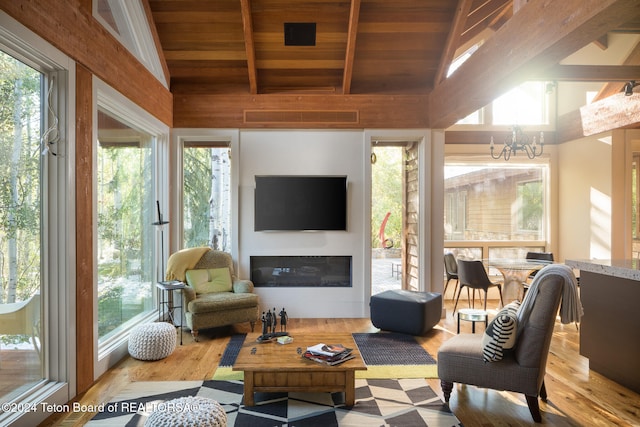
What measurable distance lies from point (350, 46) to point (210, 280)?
10.2 feet

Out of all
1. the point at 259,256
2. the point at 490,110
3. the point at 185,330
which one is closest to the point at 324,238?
the point at 259,256

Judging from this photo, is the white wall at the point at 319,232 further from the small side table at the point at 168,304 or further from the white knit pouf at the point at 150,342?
the white knit pouf at the point at 150,342

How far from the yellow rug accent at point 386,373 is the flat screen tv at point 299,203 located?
2.09 m

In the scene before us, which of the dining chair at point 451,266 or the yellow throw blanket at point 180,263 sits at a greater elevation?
the yellow throw blanket at point 180,263

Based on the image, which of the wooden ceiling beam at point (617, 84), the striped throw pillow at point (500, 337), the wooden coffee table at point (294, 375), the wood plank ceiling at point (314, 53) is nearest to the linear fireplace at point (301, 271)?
the wood plank ceiling at point (314, 53)

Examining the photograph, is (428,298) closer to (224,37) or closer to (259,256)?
(259,256)

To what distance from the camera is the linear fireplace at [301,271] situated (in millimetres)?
5215

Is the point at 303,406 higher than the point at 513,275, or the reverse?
the point at 513,275

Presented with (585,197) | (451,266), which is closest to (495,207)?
(585,197)

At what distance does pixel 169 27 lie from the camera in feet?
15.3

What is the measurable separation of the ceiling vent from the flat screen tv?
1.59 metres

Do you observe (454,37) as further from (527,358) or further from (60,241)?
(60,241)

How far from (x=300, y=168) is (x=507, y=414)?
3499 millimetres

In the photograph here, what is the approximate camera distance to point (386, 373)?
3309 mm
